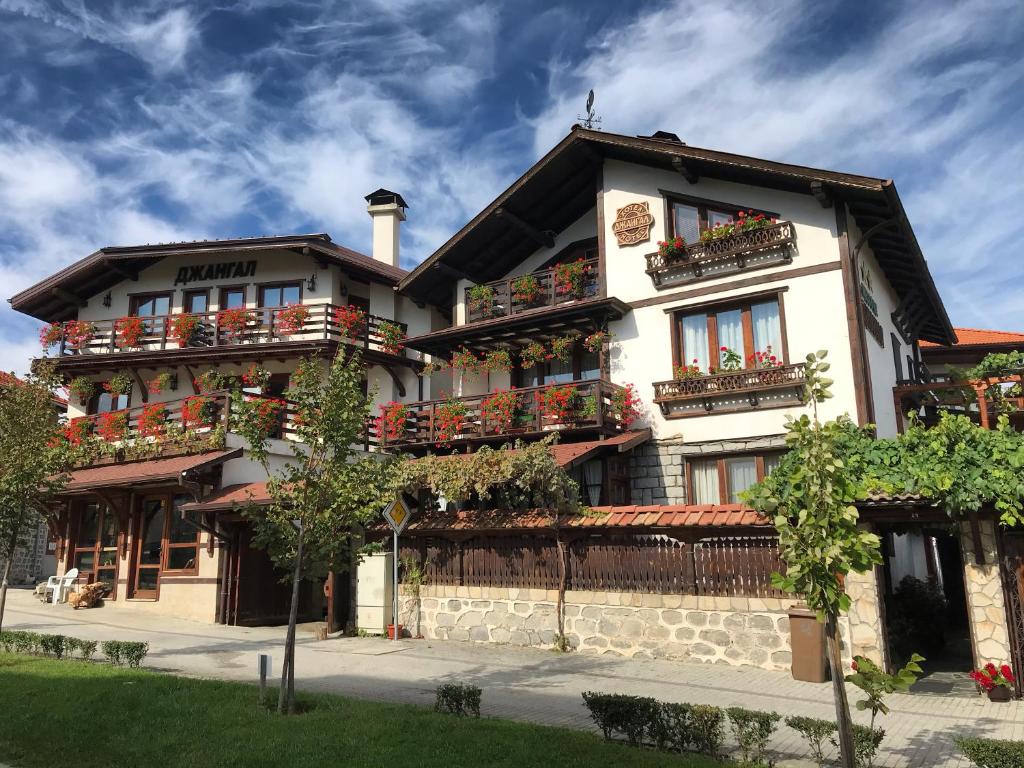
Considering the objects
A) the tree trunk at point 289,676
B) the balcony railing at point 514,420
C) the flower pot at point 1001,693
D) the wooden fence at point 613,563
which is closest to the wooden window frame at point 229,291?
the balcony railing at point 514,420

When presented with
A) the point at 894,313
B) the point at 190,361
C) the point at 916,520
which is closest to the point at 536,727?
the point at 916,520

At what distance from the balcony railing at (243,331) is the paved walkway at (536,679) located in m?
10.2

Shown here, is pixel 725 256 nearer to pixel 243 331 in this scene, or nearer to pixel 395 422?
pixel 395 422

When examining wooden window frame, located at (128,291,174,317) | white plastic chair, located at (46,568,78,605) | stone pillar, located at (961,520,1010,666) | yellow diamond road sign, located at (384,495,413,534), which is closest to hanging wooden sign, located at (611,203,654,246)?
yellow diamond road sign, located at (384,495,413,534)

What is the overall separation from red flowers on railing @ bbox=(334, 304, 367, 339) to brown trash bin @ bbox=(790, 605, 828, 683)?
16922mm

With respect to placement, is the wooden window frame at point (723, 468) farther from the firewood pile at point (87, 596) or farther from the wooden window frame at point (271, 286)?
the firewood pile at point (87, 596)

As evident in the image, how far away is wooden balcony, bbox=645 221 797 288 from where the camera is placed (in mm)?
18234

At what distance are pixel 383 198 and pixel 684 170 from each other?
14552 millimetres

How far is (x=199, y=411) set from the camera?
2245 centimetres

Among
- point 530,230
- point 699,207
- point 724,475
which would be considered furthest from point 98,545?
point 699,207

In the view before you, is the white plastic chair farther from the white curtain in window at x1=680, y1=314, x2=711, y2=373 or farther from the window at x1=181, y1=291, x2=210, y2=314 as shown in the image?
the white curtain in window at x1=680, y1=314, x2=711, y2=373

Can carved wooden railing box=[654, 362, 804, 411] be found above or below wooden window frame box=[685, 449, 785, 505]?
above

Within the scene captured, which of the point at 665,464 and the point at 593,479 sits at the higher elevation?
the point at 665,464

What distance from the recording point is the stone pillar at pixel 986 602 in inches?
431
